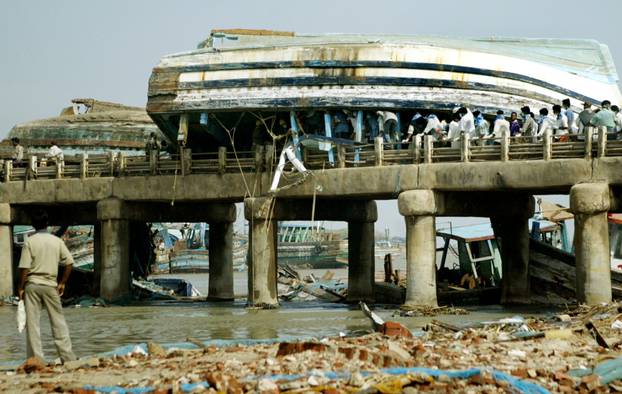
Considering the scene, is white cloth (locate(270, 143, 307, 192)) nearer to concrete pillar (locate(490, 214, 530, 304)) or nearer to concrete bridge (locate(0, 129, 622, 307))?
concrete bridge (locate(0, 129, 622, 307))

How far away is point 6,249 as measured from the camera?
32.4 m

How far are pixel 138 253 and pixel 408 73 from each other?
49.3ft

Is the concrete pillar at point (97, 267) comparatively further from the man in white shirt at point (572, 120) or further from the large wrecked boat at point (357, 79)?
the man in white shirt at point (572, 120)

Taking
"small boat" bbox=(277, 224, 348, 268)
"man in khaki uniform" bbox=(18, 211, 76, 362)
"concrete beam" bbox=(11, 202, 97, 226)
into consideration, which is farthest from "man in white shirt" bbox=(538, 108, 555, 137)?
"small boat" bbox=(277, 224, 348, 268)

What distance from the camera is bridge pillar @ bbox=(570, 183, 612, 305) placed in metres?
22.9

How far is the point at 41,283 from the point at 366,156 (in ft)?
49.4

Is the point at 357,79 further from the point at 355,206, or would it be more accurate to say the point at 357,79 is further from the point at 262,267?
the point at 262,267

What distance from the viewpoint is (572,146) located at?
24.0 meters

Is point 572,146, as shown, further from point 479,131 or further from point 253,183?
point 253,183

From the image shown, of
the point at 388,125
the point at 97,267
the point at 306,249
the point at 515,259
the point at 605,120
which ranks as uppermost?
the point at 388,125

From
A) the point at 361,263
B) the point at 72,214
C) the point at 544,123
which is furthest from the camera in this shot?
the point at 72,214

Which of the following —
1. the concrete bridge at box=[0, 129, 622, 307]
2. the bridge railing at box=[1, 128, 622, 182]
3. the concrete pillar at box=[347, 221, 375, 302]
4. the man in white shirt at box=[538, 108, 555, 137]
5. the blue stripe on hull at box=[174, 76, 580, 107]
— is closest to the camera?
the concrete bridge at box=[0, 129, 622, 307]

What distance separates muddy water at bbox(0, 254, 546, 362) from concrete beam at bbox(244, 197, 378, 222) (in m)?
2.67

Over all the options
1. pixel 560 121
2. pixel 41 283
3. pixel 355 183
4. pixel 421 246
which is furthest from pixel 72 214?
pixel 41 283
